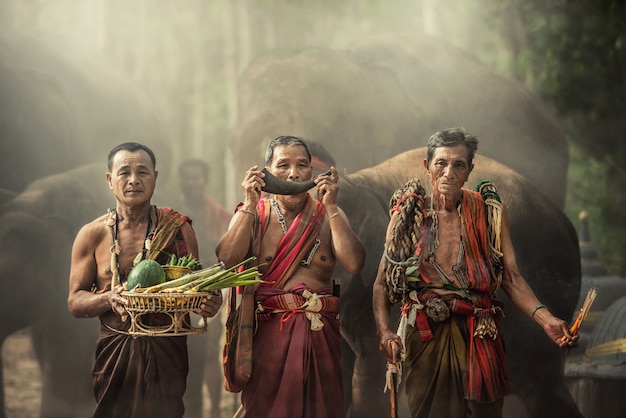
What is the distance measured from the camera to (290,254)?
4.61m

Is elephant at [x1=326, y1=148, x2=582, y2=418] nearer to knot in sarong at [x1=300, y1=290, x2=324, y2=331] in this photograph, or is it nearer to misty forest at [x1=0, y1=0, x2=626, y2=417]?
misty forest at [x1=0, y1=0, x2=626, y2=417]

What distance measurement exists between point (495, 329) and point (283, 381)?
3.83 ft

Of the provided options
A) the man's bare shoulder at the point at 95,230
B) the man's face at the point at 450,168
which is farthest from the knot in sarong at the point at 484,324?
the man's bare shoulder at the point at 95,230

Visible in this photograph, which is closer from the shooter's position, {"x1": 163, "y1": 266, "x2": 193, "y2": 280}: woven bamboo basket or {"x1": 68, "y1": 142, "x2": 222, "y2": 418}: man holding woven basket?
{"x1": 163, "y1": 266, "x2": 193, "y2": 280}: woven bamboo basket

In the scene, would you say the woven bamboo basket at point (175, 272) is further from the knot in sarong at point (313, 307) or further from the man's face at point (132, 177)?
the knot in sarong at point (313, 307)

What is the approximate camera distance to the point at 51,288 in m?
6.43

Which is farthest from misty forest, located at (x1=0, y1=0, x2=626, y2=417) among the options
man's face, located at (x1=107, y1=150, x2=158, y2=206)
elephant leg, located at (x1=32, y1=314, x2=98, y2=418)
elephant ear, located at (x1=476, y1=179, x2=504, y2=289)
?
elephant ear, located at (x1=476, y1=179, x2=504, y2=289)

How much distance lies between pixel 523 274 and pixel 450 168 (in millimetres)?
2196

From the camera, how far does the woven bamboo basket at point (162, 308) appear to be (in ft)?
13.9

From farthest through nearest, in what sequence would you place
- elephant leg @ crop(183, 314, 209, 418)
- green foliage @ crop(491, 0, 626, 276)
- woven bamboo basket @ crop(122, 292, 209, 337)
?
green foliage @ crop(491, 0, 626, 276) < elephant leg @ crop(183, 314, 209, 418) < woven bamboo basket @ crop(122, 292, 209, 337)

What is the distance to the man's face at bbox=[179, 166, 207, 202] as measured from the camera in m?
6.78

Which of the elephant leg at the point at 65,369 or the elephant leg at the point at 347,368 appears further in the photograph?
the elephant leg at the point at 65,369

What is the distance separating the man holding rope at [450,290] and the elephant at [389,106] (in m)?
2.20

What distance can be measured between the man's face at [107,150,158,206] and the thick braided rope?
139cm
